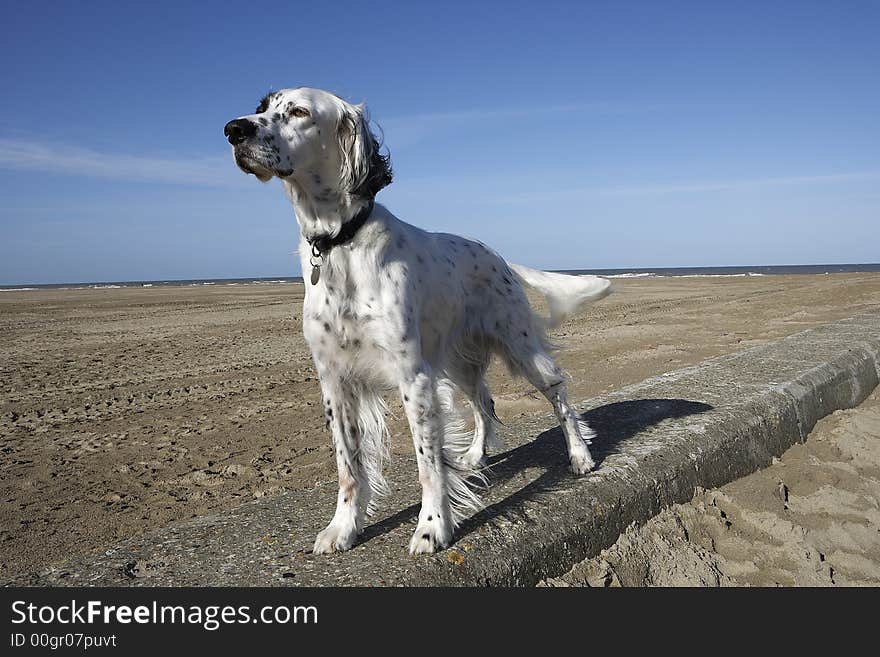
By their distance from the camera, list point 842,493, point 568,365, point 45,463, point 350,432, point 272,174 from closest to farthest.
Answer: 1. point 272,174
2. point 350,432
3. point 842,493
4. point 45,463
5. point 568,365

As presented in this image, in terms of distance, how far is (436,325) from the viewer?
3.17 m

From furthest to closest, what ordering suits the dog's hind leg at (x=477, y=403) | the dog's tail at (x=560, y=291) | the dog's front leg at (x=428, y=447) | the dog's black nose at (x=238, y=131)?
the dog's tail at (x=560, y=291)
the dog's hind leg at (x=477, y=403)
the dog's front leg at (x=428, y=447)
the dog's black nose at (x=238, y=131)

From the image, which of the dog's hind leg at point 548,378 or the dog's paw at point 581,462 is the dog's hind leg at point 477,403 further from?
the dog's paw at point 581,462

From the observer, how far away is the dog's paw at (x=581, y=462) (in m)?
3.55

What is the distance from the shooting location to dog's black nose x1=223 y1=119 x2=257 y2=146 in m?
2.56

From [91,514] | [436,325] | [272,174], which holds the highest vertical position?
[272,174]

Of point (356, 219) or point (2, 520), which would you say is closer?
point (356, 219)

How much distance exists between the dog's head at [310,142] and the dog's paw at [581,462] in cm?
182

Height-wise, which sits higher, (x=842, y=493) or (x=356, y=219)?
(x=356, y=219)

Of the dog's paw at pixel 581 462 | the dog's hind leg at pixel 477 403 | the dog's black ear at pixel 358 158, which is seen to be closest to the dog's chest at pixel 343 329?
the dog's black ear at pixel 358 158

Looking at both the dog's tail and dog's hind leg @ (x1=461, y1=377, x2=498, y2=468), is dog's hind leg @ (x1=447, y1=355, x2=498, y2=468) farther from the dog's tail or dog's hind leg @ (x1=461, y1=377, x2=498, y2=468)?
the dog's tail

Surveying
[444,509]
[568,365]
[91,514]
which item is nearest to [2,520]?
[91,514]

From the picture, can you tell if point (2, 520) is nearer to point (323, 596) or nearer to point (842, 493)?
point (323, 596)

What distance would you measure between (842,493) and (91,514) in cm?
485
